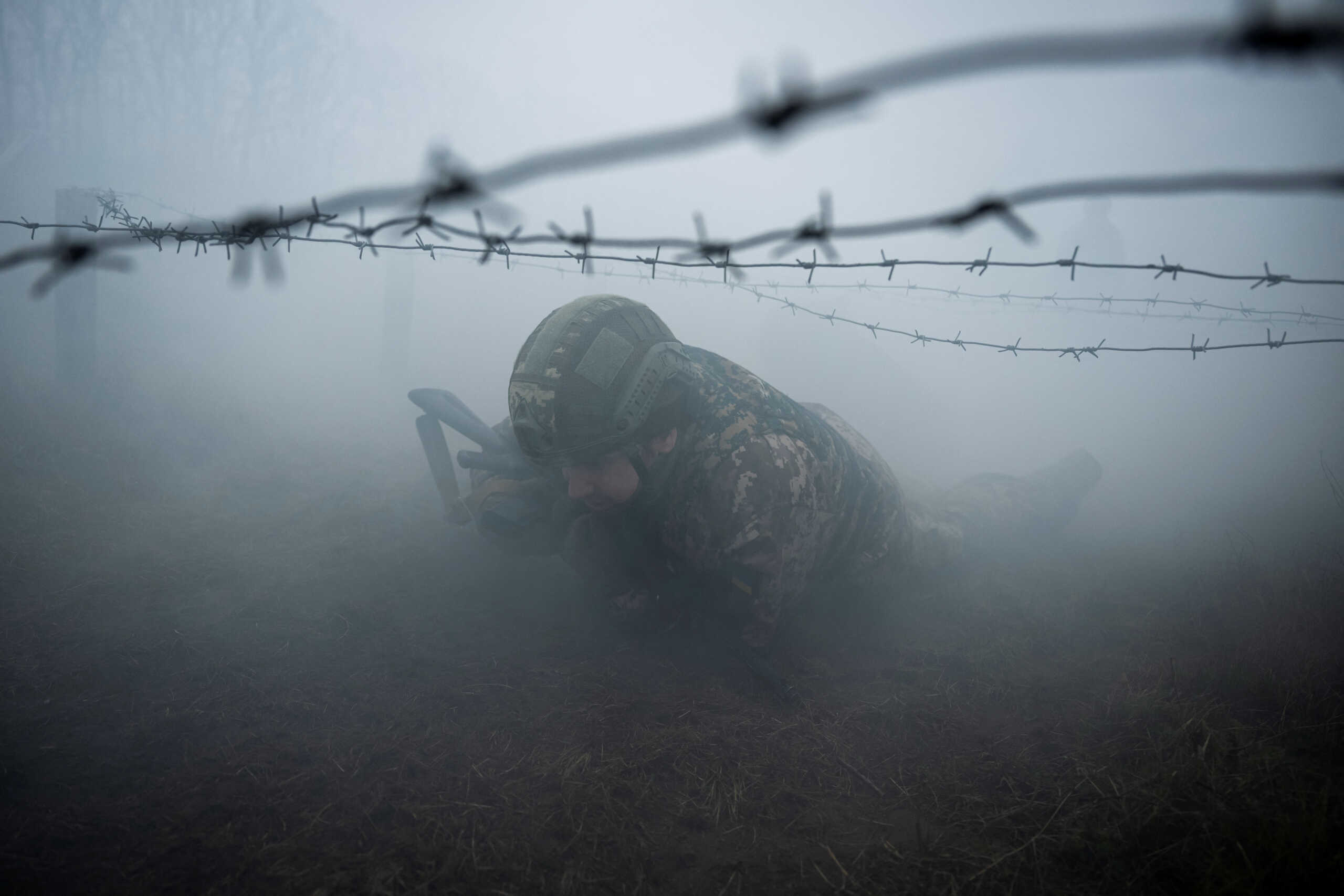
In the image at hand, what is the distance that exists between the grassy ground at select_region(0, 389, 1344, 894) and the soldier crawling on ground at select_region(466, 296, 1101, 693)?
1.82 feet

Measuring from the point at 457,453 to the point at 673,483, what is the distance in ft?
7.48

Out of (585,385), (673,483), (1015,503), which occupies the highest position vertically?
(585,385)

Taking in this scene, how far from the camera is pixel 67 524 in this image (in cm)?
500

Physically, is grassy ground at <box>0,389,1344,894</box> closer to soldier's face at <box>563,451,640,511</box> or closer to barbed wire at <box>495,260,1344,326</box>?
soldier's face at <box>563,451,640,511</box>

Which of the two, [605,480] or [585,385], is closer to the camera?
[585,385]

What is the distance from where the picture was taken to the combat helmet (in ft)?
10.2

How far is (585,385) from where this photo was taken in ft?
10.2

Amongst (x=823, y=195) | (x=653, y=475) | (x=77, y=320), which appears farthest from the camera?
(x=77, y=320)

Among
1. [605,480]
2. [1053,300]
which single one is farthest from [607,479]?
[1053,300]

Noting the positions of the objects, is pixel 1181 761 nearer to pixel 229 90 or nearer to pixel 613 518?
pixel 613 518

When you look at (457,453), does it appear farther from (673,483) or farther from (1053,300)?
(1053,300)

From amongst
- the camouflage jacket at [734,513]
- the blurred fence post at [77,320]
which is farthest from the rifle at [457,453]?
the blurred fence post at [77,320]

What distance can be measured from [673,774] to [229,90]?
1379 inches

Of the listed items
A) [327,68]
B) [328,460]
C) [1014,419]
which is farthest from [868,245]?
[328,460]
